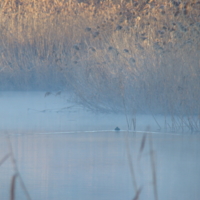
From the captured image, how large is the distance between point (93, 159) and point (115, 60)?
186 cm

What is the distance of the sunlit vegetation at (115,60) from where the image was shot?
392cm

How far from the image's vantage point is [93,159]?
8.73 ft

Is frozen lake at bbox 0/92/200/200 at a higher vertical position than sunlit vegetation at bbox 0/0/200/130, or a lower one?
lower

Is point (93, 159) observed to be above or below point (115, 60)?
below

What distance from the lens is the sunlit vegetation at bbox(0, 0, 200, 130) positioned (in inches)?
154

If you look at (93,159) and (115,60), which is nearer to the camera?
(93,159)

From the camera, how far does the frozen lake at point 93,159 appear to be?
2039mm

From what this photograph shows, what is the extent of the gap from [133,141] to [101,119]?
3.79 feet

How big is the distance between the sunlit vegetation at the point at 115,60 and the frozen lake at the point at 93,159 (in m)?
0.21

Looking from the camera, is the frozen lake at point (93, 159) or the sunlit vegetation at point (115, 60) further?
the sunlit vegetation at point (115, 60)

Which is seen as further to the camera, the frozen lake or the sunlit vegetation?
the sunlit vegetation

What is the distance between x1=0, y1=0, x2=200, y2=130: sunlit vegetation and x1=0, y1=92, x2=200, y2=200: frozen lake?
21cm

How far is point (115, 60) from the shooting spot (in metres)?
4.41

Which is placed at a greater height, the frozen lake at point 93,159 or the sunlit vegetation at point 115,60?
the sunlit vegetation at point 115,60
